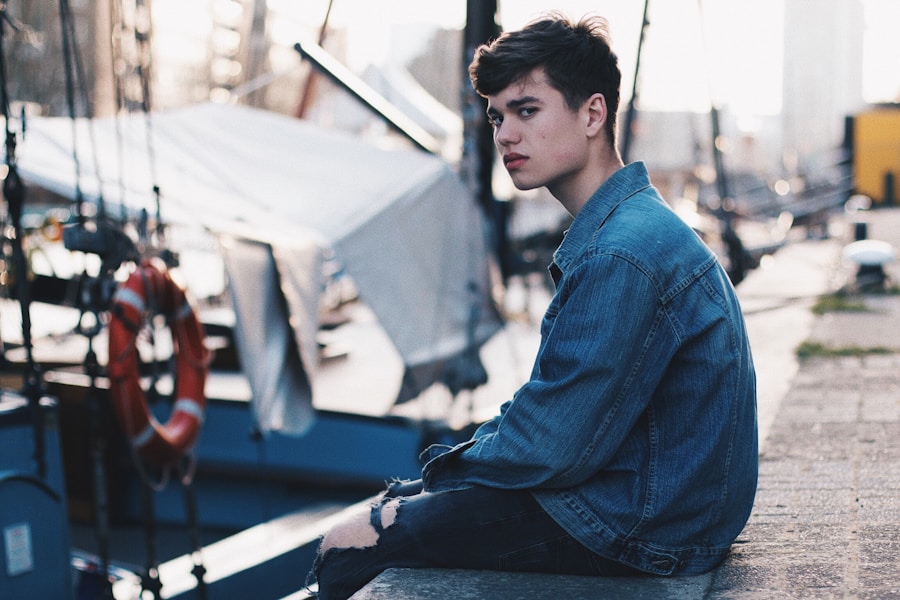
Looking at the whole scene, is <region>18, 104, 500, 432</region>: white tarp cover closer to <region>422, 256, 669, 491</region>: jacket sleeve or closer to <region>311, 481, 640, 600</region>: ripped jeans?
<region>311, 481, 640, 600</region>: ripped jeans

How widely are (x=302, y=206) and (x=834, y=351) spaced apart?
11.2ft

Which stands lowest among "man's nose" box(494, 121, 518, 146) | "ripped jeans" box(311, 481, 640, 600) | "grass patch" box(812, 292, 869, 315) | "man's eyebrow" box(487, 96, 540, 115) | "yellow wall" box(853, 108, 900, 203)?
"ripped jeans" box(311, 481, 640, 600)

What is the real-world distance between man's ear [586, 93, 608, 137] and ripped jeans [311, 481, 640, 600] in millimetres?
787

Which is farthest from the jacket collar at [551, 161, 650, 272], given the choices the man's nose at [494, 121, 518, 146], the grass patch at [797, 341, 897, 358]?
the grass patch at [797, 341, 897, 358]

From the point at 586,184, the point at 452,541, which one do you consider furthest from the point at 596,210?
the point at 452,541

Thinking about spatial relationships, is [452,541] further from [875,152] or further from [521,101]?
[875,152]

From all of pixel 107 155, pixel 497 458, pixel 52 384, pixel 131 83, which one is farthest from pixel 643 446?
pixel 131 83

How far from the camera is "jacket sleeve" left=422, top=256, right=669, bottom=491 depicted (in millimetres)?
2049

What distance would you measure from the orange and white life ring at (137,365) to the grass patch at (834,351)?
12.0ft

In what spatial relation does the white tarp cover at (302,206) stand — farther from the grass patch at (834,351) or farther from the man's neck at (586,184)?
the man's neck at (586,184)

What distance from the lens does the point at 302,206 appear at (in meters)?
6.49

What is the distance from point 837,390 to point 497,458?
365 cm

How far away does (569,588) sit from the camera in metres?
2.32

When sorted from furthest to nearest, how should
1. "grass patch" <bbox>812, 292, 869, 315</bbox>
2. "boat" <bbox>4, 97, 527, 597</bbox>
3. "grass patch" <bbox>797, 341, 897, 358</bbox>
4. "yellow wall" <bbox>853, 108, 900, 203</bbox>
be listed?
1. "yellow wall" <bbox>853, 108, 900, 203</bbox>
2. "grass patch" <bbox>812, 292, 869, 315</bbox>
3. "grass patch" <bbox>797, 341, 897, 358</bbox>
4. "boat" <bbox>4, 97, 527, 597</bbox>
